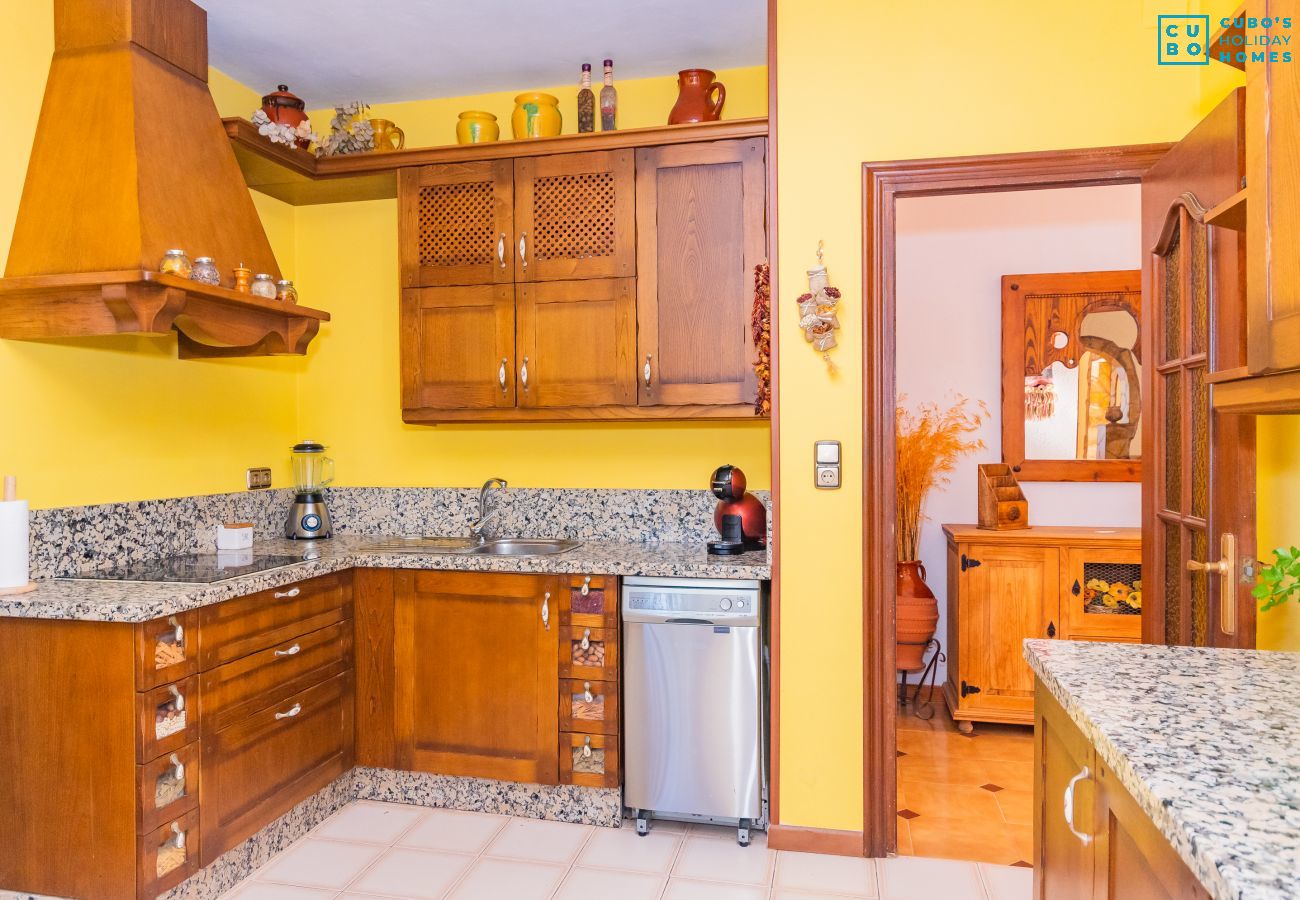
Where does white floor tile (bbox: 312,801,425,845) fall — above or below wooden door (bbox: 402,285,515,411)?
below

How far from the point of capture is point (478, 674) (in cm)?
288

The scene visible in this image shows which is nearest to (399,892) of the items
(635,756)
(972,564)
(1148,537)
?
(635,756)

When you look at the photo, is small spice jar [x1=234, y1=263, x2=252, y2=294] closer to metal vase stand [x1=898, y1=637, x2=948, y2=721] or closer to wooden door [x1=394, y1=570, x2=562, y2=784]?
wooden door [x1=394, y1=570, x2=562, y2=784]

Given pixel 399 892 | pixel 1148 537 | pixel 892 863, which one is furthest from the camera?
pixel 892 863

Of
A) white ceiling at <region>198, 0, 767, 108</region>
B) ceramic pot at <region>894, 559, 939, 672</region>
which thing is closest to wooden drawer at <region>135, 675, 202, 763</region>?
white ceiling at <region>198, 0, 767, 108</region>

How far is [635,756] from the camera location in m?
2.72

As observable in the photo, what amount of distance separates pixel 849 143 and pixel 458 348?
159cm

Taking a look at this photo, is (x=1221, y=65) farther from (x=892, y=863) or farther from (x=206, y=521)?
(x=206, y=521)

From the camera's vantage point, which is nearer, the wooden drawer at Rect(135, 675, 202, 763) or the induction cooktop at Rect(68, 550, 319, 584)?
the wooden drawer at Rect(135, 675, 202, 763)

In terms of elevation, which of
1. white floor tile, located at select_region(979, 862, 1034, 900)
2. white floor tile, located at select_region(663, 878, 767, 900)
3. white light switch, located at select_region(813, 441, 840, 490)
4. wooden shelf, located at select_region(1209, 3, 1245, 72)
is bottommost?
white floor tile, located at select_region(979, 862, 1034, 900)

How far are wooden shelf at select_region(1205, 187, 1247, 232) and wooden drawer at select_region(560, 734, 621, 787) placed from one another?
220 centimetres

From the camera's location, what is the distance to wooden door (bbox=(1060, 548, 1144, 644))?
3.53 metres

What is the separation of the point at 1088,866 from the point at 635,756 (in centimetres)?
168

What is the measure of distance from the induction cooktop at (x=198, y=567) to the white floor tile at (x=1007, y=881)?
238 centimetres
